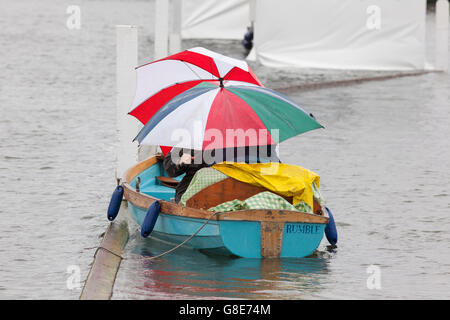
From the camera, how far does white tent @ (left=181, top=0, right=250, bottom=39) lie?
2964cm

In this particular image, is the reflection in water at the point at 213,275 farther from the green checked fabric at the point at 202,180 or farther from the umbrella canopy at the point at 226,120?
the umbrella canopy at the point at 226,120

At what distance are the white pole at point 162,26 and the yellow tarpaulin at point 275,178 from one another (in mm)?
4757

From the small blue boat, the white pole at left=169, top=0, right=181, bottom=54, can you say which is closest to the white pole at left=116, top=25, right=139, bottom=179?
the small blue boat

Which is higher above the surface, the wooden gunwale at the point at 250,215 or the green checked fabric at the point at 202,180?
the green checked fabric at the point at 202,180

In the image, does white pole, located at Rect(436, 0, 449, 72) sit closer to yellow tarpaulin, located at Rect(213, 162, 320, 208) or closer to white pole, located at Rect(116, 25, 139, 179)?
white pole, located at Rect(116, 25, 139, 179)

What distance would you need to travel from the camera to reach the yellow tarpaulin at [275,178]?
8.98 meters

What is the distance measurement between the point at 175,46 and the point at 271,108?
29.2 feet

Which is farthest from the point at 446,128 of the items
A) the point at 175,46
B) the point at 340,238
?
the point at 340,238

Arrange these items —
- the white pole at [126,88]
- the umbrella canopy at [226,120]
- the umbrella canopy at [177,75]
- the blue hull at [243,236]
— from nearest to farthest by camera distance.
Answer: the blue hull at [243,236], the umbrella canopy at [226,120], the umbrella canopy at [177,75], the white pole at [126,88]

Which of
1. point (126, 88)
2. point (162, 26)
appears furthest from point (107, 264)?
point (162, 26)

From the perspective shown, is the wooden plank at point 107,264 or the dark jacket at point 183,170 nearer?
the wooden plank at point 107,264

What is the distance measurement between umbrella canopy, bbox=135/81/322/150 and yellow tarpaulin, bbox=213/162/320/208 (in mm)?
228

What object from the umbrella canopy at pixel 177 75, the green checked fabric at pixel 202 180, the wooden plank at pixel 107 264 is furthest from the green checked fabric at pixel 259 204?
the umbrella canopy at pixel 177 75

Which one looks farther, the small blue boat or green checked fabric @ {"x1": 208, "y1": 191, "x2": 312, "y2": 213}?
green checked fabric @ {"x1": 208, "y1": 191, "x2": 312, "y2": 213}
